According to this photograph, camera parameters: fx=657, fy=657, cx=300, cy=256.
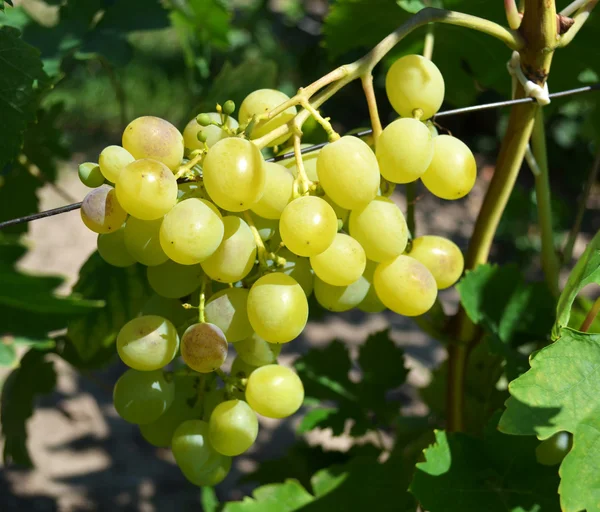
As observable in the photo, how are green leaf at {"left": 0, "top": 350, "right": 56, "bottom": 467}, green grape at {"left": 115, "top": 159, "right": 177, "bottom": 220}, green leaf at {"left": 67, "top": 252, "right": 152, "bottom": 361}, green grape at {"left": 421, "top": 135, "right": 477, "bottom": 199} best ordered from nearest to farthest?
green grape at {"left": 115, "top": 159, "right": 177, "bottom": 220}, green grape at {"left": 421, "top": 135, "right": 477, "bottom": 199}, green leaf at {"left": 67, "top": 252, "right": 152, "bottom": 361}, green leaf at {"left": 0, "top": 350, "right": 56, "bottom": 467}

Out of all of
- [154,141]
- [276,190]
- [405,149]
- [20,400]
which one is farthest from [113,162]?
[20,400]

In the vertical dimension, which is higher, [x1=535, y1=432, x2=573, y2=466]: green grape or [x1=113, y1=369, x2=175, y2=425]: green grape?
[x1=113, y1=369, x2=175, y2=425]: green grape

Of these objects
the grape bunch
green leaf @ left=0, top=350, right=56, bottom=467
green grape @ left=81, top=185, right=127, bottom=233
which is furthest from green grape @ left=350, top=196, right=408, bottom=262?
green leaf @ left=0, top=350, right=56, bottom=467

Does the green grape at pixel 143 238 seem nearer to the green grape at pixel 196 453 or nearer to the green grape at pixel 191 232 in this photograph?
the green grape at pixel 191 232

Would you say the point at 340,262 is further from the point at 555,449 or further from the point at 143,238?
the point at 555,449

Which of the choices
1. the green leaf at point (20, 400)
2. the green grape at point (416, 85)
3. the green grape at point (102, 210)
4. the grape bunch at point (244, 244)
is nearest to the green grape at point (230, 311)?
the grape bunch at point (244, 244)

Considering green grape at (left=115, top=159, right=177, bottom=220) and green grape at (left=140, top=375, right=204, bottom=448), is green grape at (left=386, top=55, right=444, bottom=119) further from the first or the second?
green grape at (left=140, top=375, right=204, bottom=448)
